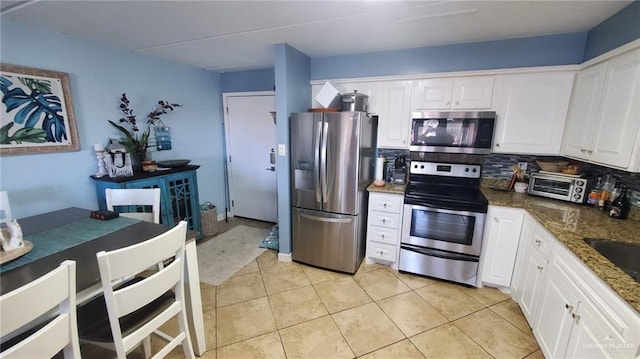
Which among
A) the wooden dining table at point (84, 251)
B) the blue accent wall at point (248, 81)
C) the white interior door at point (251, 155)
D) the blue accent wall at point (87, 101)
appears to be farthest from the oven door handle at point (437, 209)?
the blue accent wall at point (87, 101)

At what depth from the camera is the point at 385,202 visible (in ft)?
8.54

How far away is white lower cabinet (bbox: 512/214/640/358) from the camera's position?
1058mm

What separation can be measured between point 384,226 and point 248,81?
2.80 metres

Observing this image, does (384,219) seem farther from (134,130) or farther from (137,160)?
(134,130)

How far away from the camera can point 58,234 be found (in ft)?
5.04

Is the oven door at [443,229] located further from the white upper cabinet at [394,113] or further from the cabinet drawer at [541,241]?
the white upper cabinet at [394,113]

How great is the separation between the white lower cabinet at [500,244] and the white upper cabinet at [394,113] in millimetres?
1050

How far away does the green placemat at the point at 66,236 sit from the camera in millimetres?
1270

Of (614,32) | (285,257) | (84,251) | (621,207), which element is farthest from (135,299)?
(614,32)

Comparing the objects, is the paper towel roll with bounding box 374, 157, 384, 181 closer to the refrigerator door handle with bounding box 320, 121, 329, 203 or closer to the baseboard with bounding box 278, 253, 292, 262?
the refrigerator door handle with bounding box 320, 121, 329, 203

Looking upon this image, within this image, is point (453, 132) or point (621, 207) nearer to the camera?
point (621, 207)

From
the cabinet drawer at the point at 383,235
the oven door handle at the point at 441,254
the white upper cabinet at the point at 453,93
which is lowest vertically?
the oven door handle at the point at 441,254

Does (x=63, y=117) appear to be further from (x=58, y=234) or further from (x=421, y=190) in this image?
(x=421, y=190)

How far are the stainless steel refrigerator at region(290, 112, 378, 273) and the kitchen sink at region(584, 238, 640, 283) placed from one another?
1627mm
